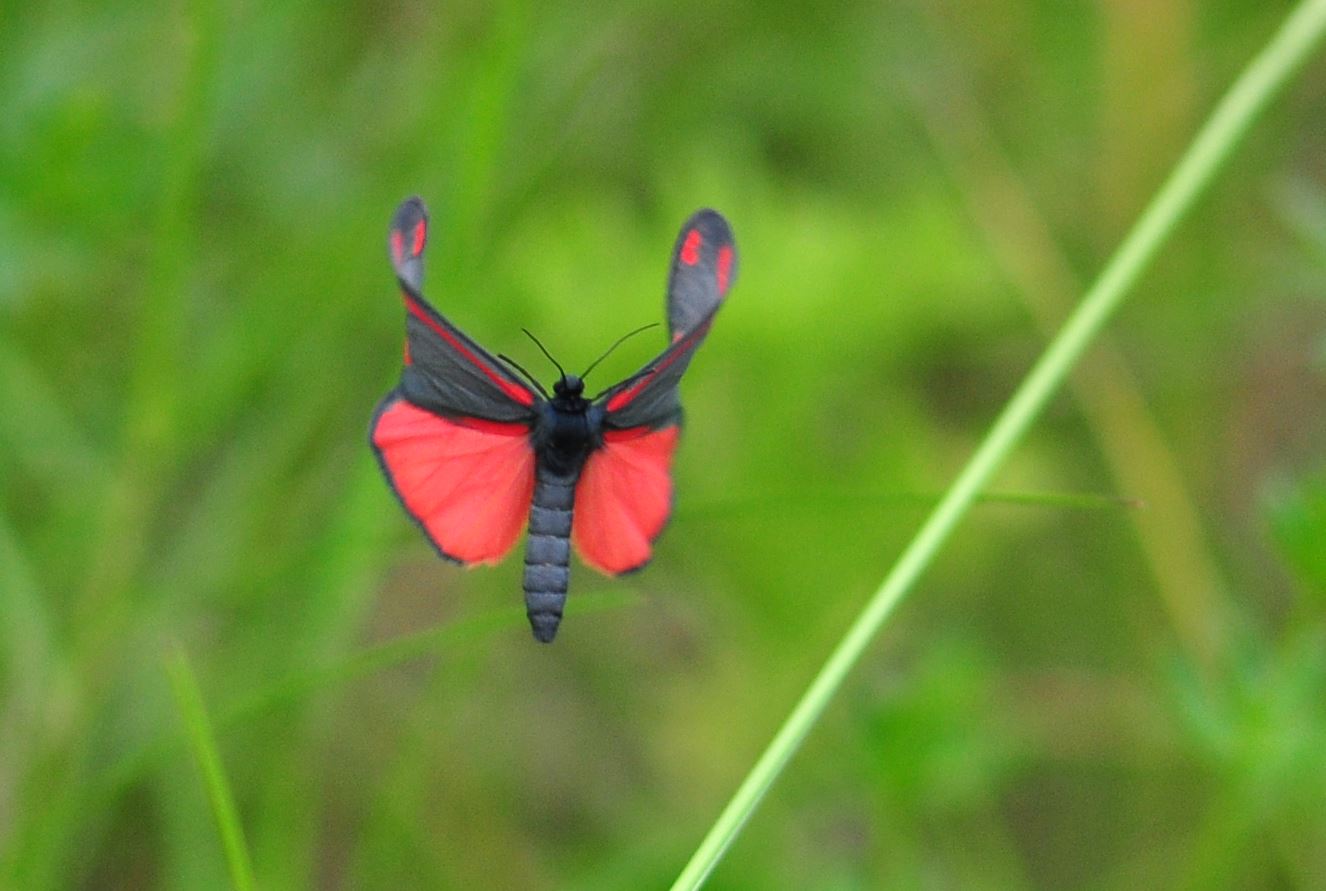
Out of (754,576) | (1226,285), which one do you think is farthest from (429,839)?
(1226,285)

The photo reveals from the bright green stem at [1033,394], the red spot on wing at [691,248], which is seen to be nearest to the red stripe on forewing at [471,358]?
the red spot on wing at [691,248]

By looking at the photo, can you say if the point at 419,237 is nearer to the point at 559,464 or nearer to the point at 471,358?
the point at 471,358

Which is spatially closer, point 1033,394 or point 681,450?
point 1033,394

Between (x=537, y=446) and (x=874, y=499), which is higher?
(x=537, y=446)

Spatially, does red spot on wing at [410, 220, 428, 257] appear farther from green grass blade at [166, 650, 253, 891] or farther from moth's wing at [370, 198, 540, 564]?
green grass blade at [166, 650, 253, 891]

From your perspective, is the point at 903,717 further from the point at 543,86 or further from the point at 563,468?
the point at 543,86

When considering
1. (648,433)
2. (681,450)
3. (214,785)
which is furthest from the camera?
(681,450)

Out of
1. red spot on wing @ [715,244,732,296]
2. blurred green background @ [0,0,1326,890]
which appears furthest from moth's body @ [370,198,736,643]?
blurred green background @ [0,0,1326,890]

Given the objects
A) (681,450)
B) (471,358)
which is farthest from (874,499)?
(681,450)
